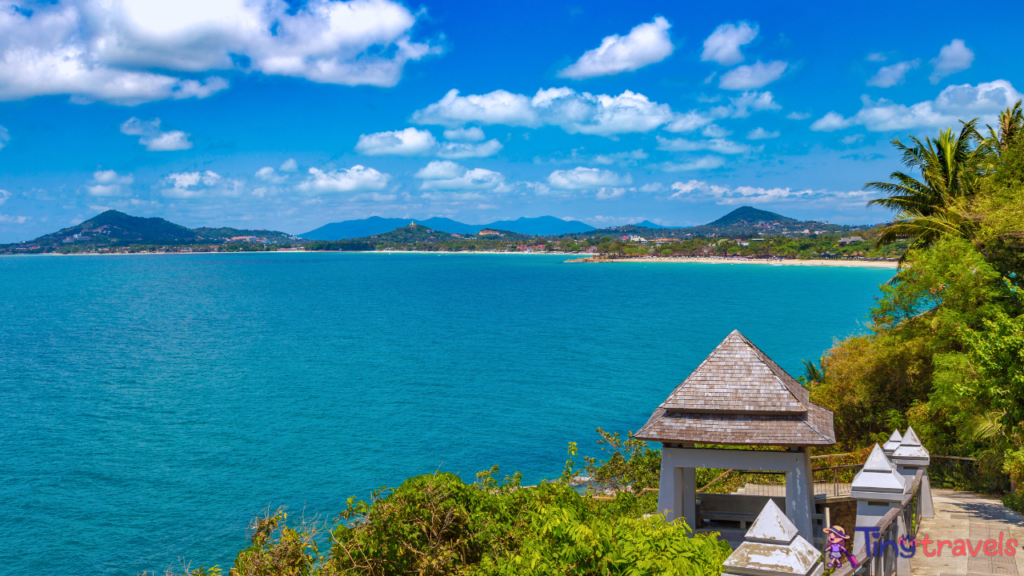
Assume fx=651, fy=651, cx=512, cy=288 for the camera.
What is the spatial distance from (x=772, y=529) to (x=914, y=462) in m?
8.16

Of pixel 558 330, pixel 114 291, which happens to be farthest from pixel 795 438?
pixel 114 291

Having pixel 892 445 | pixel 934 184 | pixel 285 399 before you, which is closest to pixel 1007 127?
pixel 934 184

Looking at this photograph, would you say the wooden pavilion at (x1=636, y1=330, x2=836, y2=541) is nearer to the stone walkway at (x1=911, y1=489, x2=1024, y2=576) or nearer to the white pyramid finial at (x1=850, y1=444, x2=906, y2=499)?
the white pyramid finial at (x1=850, y1=444, x2=906, y2=499)

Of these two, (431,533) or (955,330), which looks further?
(955,330)

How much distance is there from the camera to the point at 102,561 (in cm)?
2097

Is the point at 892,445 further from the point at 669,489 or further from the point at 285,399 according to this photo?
the point at 285,399

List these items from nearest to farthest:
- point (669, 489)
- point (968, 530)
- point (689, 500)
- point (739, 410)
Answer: point (968, 530) < point (739, 410) < point (669, 489) < point (689, 500)

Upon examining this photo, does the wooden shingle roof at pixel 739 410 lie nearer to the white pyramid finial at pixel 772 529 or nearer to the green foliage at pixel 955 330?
the green foliage at pixel 955 330

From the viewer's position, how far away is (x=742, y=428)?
471 inches

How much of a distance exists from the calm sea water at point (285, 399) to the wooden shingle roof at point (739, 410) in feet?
41.7

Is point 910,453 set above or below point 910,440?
below

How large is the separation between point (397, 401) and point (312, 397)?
5.82 m

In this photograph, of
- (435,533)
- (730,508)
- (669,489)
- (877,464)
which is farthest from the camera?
(730,508)

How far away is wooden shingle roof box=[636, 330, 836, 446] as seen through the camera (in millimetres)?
11758
